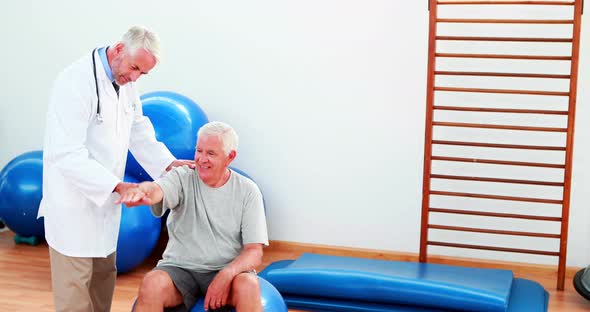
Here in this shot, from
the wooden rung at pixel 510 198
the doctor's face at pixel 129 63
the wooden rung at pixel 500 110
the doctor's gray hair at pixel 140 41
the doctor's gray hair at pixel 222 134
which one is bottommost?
the wooden rung at pixel 510 198

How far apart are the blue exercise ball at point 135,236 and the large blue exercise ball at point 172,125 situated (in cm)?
21

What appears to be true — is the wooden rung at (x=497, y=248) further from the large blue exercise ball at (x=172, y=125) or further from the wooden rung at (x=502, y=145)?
the large blue exercise ball at (x=172, y=125)

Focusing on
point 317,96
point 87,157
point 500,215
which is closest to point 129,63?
point 87,157

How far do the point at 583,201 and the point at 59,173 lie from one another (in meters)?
2.85

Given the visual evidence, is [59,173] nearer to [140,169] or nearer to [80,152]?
[80,152]

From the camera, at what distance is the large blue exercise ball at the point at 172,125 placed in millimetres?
4551

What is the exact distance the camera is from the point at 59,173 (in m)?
2.82

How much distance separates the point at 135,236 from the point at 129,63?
5.35 feet

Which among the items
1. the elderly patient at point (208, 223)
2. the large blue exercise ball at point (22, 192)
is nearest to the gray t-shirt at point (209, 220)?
the elderly patient at point (208, 223)

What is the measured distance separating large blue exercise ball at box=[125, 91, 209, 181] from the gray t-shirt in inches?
60.7

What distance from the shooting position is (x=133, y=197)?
2766 mm

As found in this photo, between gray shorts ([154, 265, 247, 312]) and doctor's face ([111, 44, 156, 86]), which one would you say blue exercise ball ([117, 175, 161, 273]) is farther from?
doctor's face ([111, 44, 156, 86])

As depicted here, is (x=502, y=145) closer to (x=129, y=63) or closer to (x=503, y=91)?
(x=503, y=91)

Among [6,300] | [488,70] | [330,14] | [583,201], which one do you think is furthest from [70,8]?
[583,201]
